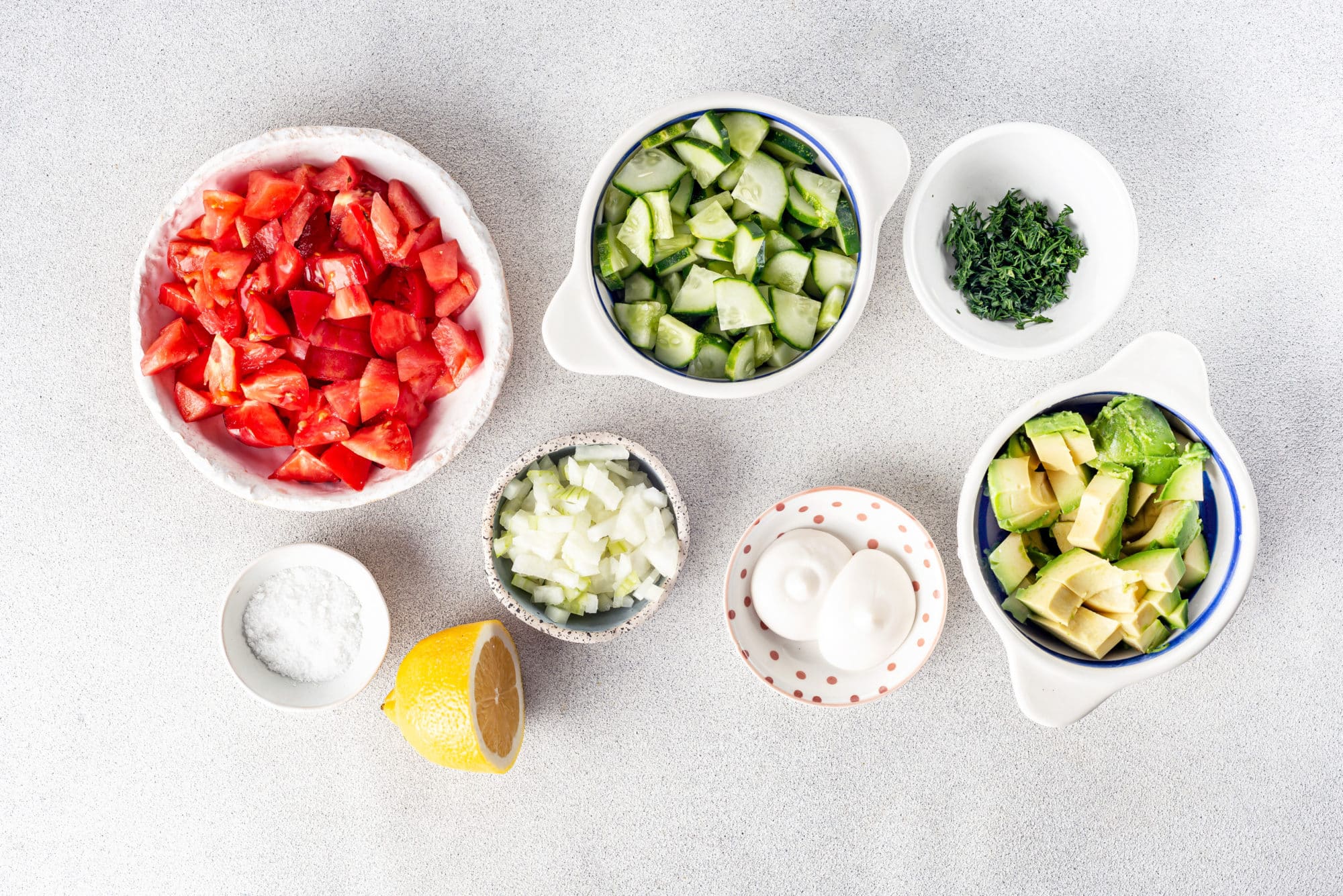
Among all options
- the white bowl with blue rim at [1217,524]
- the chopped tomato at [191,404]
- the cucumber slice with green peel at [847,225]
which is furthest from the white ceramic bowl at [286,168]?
the white bowl with blue rim at [1217,524]

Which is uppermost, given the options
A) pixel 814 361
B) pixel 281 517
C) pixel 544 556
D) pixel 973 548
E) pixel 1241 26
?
pixel 1241 26

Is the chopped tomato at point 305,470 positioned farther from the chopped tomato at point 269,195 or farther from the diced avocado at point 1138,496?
the diced avocado at point 1138,496

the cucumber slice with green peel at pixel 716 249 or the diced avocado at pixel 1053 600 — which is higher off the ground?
the cucumber slice with green peel at pixel 716 249

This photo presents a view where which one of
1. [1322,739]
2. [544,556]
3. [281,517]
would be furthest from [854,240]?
[1322,739]

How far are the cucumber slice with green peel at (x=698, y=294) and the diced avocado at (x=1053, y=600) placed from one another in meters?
0.67

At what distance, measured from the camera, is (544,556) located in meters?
1.44

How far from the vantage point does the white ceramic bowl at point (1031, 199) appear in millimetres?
1320

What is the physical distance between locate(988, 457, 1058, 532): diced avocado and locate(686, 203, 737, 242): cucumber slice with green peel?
21.7 inches

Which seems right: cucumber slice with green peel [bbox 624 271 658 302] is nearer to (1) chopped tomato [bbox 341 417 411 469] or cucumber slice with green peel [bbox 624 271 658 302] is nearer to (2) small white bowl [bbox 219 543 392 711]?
(1) chopped tomato [bbox 341 417 411 469]

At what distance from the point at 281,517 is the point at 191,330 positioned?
1.22ft

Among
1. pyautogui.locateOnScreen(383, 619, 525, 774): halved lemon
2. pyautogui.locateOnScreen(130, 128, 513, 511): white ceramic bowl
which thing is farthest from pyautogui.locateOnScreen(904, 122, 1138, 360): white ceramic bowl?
pyautogui.locateOnScreen(383, 619, 525, 774): halved lemon

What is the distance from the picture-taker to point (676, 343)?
1.34 m

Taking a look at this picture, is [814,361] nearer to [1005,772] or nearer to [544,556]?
[544,556]

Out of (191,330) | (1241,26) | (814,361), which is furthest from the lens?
(1241,26)
